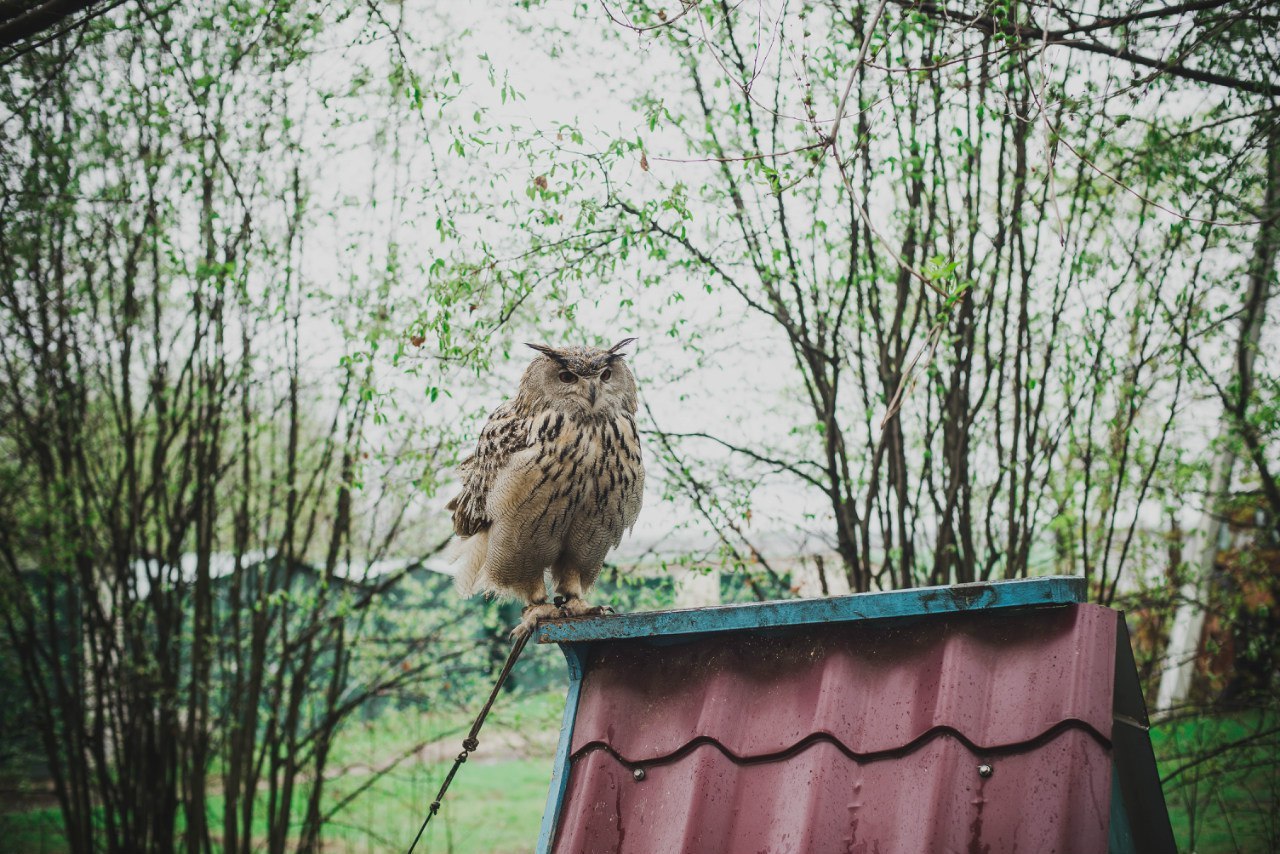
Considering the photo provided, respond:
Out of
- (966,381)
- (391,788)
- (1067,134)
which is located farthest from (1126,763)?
(391,788)

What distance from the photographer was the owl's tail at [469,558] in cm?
249

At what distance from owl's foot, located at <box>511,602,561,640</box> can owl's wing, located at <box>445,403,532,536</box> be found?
0.28 meters

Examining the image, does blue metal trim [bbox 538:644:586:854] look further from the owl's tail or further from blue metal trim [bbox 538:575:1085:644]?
the owl's tail

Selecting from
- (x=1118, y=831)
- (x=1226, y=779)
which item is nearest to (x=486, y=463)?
(x=1118, y=831)

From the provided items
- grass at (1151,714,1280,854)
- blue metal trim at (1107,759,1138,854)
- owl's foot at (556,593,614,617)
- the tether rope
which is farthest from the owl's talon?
grass at (1151,714,1280,854)

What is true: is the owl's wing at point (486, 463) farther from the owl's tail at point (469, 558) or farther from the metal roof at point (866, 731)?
the metal roof at point (866, 731)

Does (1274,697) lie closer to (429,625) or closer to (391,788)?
(429,625)

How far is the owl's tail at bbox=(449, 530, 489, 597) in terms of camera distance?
8.17 ft

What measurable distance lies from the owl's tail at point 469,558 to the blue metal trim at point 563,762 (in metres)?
0.65

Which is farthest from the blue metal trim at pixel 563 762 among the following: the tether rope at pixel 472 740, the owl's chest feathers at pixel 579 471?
the owl's chest feathers at pixel 579 471

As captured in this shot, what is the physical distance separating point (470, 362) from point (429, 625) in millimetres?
3813

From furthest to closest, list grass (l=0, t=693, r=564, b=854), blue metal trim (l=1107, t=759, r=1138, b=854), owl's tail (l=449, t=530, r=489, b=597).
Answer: grass (l=0, t=693, r=564, b=854), owl's tail (l=449, t=530, r=489, b=597), blue metal trim (l=1107, t=759, r=1138, b=854)

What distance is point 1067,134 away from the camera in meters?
3.69

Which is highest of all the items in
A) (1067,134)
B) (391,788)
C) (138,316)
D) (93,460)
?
(1067,134)
